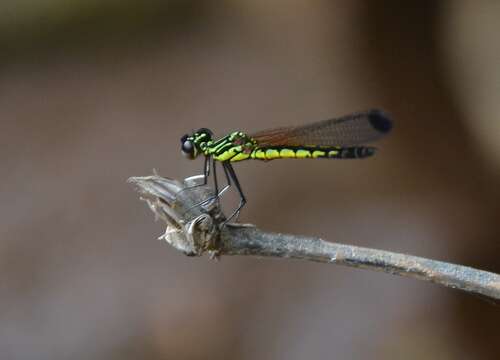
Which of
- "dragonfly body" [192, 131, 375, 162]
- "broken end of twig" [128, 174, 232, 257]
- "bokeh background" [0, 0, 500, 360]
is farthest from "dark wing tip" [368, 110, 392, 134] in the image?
"broken end of twig" [128, 174, 232, 257]

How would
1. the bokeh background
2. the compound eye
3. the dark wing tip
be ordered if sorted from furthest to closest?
the bokeh background, the dark wing tip, the compound eye

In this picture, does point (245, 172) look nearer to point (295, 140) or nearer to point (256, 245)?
point (295, 140)

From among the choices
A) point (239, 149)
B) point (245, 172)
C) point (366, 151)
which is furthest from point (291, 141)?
point (245, 172)

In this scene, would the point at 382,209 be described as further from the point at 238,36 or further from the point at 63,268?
the point at 63,268

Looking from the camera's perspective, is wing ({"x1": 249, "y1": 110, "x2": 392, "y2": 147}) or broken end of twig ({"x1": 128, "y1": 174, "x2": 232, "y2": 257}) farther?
wing ({"x1": 249, "y1": 110, "x2": 392, "y2": 147})

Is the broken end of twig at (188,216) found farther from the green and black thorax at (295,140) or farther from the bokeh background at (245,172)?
the bokeh background at (245,172)

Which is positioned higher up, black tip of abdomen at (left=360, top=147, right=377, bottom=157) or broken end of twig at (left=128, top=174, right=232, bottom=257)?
broken end of twig at (left=128, top=174, right=232, bottom=257)

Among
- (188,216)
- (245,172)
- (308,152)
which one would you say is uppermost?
(188,216)

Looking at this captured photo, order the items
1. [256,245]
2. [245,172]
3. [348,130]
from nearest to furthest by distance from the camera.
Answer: [256,245] < [348,130] < [245,172]

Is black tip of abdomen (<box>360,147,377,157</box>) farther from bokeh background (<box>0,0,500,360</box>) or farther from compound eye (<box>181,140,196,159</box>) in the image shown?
bokeh background (<box>0,0,500,360</box>)
